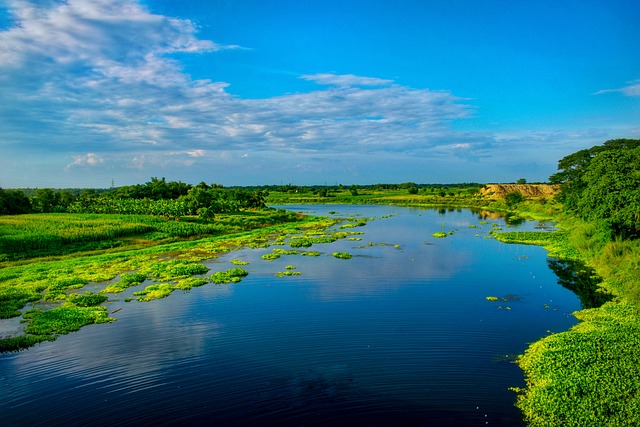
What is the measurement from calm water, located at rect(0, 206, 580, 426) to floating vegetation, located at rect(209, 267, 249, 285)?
54.4 inches

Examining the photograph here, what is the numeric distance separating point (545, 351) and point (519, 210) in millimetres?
95267

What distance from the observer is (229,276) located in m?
33.5

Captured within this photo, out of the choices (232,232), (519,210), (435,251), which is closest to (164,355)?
(435,251)

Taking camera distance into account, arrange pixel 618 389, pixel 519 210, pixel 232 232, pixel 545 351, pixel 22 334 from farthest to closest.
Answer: pixel 519 210 → pixel 232 232 → pixel 22 334 → pixel 545 351 → pixel 618 389

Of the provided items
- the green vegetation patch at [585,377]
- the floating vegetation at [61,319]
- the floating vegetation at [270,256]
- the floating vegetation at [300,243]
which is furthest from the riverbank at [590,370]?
the floating vegetation at [300,243]

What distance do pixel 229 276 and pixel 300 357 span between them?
54.7 feet

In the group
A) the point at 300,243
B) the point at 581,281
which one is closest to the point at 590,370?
the point at 581,281

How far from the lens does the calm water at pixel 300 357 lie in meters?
14.1

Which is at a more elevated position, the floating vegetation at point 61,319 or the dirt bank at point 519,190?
the dirt bank at point 519,190

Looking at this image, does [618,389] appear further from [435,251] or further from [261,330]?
[435,251]

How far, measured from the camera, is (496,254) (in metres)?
43.5

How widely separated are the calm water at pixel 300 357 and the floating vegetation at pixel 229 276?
138cm

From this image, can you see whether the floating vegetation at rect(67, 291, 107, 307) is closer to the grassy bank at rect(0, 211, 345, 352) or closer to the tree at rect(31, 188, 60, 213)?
the grassy bank at rect(0, 211, 345, 352)

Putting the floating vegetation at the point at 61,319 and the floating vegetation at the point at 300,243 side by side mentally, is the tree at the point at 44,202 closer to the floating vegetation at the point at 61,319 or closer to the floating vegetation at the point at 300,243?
the floating vegetation at the point at 300,243
